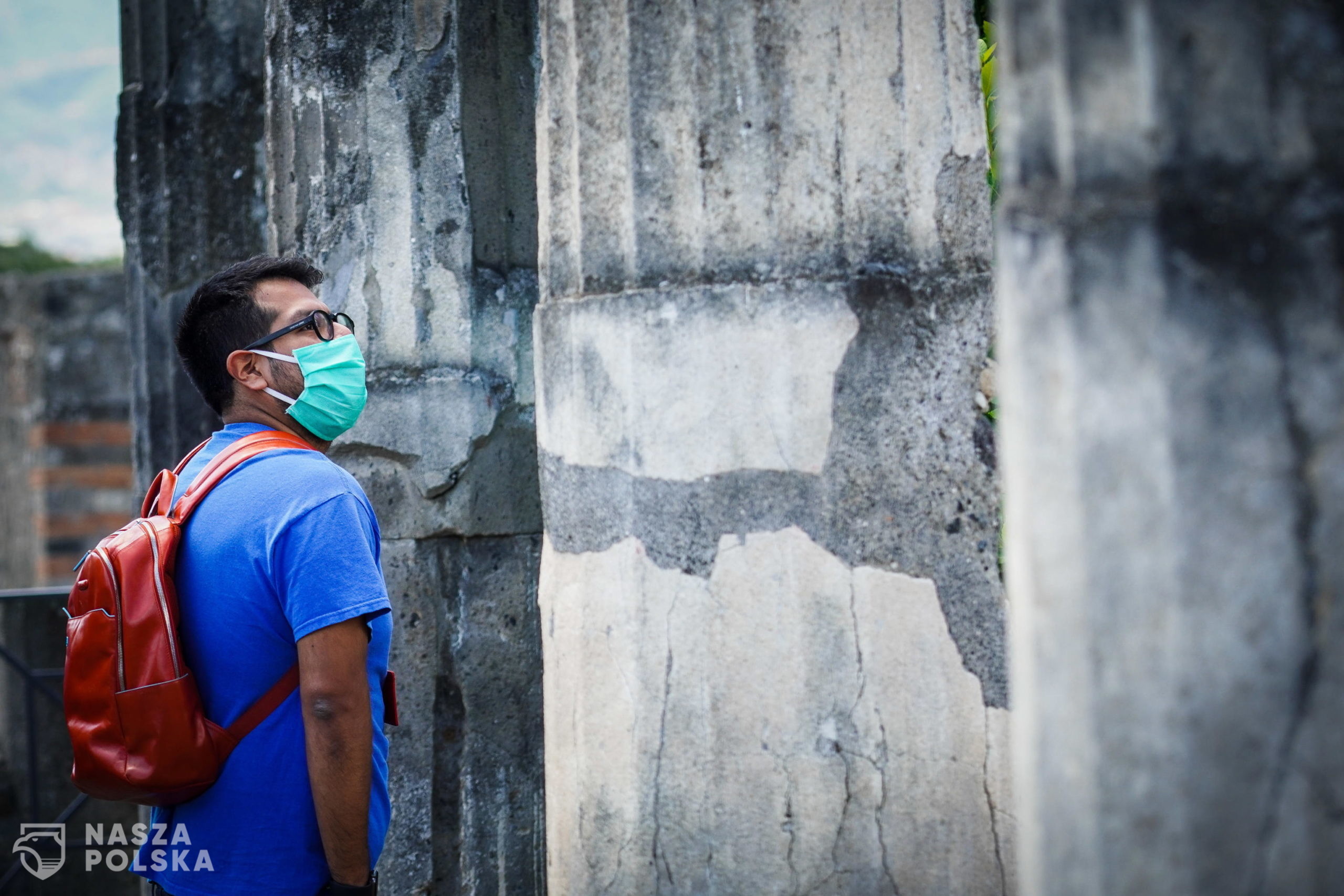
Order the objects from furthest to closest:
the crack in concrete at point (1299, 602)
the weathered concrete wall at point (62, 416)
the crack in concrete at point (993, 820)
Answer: the weathered concrete wall at point (62, 416)
the crack in concrete at point (993, 820)
the crack in concrete at point (1299, 602)

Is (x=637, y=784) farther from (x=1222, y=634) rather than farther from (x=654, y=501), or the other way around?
(x=1222, y=634)

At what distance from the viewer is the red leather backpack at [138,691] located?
4.54 ft

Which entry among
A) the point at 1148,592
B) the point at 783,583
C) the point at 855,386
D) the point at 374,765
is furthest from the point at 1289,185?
the point at 374,765

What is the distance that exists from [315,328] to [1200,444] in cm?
134

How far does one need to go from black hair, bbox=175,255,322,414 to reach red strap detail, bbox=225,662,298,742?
47cm

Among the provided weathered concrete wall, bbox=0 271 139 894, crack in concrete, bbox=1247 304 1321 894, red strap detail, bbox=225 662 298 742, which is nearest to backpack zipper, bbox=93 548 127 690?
red strap detail, bbox=225 662 298 742

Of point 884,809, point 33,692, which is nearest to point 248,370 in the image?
point 884,809

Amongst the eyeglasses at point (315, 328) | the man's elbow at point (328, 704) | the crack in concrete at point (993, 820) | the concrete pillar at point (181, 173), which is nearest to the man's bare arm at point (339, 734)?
the man's elbow at point (328, 704)

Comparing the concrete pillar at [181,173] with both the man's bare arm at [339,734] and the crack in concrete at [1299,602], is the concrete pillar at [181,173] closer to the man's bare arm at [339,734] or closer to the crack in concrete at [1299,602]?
the man's bare arm at [339,734]

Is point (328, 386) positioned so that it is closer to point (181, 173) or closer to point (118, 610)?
point (118, 610)

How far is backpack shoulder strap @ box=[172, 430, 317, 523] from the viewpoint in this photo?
149cm

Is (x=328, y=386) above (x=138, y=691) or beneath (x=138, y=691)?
above

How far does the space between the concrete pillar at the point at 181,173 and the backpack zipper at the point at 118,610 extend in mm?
1351

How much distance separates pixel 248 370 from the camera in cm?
164
